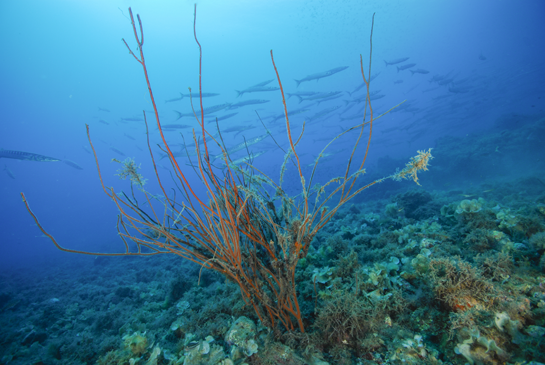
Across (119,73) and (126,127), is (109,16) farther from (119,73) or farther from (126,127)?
(126,127)

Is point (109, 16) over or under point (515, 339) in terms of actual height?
over

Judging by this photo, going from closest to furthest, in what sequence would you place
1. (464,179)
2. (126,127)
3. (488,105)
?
(464,179)
(488,105)
(126,127)

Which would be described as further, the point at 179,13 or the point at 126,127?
the point at 126,127

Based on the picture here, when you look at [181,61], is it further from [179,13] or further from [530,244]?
[530,244]

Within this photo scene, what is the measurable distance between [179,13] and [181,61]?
25.0 meters

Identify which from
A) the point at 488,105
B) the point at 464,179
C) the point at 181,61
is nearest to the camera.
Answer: the point at 464,179

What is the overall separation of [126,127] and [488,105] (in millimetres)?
120576

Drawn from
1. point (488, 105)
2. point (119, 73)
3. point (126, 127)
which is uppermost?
point (119, 73)

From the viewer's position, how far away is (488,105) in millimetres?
36781

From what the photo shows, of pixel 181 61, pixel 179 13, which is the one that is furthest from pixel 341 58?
pixel 181 61

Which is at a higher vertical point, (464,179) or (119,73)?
(119,73)

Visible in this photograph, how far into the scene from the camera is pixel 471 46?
6166 centimetres

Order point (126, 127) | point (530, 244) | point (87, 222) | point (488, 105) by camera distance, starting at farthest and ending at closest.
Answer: point (126, 127) → point (87, 222) → point (488, 105) → point (530, 244)

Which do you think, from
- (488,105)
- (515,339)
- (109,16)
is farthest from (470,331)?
(109,16)
